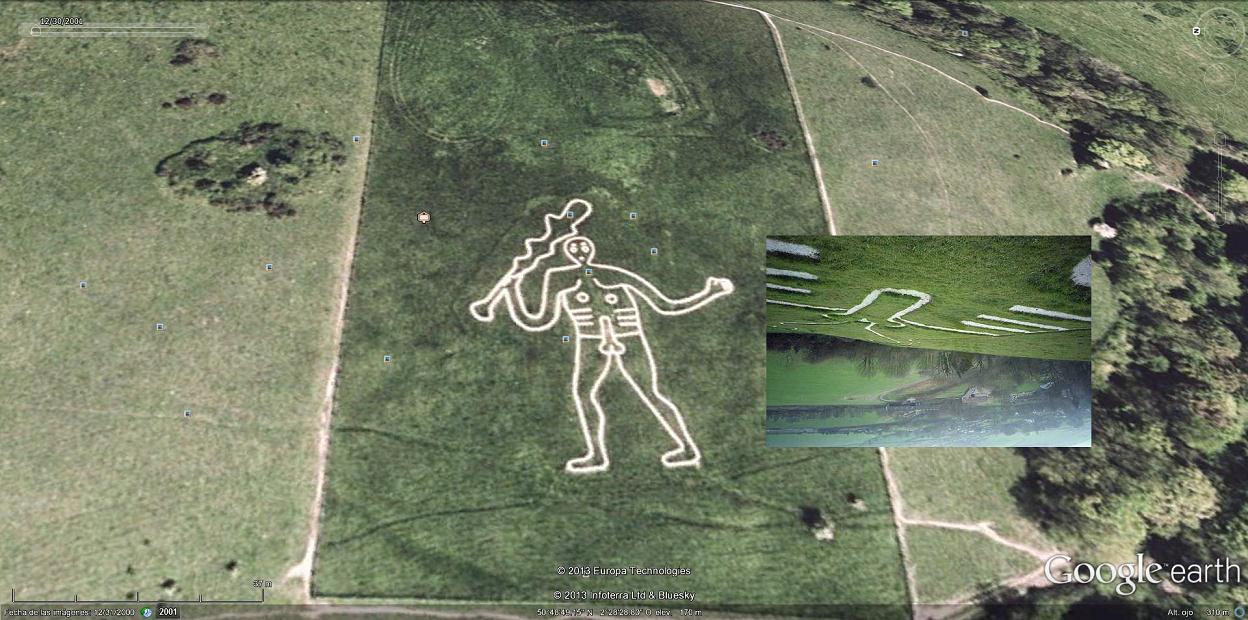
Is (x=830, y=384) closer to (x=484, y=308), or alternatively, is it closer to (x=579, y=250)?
(x=579, y=250)

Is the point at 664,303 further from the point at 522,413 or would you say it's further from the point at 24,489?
the point at 24,489

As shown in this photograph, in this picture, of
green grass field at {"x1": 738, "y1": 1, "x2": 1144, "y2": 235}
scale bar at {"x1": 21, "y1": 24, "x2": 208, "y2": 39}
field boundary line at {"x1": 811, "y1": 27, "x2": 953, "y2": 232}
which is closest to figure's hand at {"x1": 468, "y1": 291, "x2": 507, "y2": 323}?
green grass field at {"x1": 738, "y1": 1, "x2": 1144, "y2": 235}

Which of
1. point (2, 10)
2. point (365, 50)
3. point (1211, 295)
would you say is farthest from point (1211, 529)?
point (2, 10)

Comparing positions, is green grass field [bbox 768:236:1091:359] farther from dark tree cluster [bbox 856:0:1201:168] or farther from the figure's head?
dark tree cluster [bbox 856:0:1201:168]

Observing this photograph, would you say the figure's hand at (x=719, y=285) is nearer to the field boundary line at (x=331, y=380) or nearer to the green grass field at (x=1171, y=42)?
the field boundary line at (x=331, y=380)

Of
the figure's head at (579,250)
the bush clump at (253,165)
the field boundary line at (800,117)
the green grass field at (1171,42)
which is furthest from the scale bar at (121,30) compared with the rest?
the green grass field at (1171,42)
